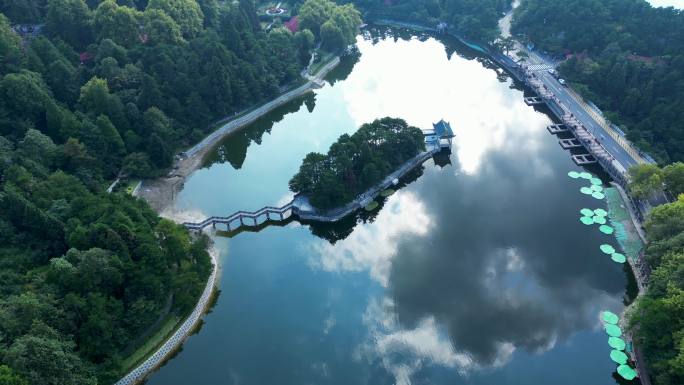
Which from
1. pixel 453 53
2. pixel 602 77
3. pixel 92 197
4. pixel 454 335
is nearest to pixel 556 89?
pixel 602 77

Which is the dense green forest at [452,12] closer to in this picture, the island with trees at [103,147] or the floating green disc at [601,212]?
the island with trees at [103,147]

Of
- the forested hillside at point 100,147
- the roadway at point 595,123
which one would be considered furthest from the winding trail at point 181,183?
the roadway at point 595,123

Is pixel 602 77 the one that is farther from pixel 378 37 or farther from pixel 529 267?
pixel 378 37

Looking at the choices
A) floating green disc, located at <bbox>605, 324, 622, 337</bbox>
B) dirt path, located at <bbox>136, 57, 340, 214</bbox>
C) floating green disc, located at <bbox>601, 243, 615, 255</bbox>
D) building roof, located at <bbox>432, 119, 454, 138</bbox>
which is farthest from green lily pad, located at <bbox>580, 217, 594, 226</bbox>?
dirt path, located at <bbox>136, 57, 340, 214</bbox>

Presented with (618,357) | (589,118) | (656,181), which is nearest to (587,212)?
(656,181)

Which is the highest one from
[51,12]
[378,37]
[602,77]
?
[51,12]

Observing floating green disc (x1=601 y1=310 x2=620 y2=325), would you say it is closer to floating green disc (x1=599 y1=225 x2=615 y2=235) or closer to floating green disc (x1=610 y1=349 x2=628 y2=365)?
floating green disc (x1=610 y1=349 x2=628 y2=365)
